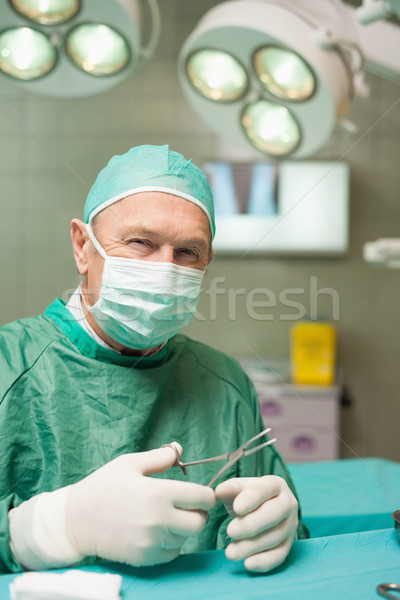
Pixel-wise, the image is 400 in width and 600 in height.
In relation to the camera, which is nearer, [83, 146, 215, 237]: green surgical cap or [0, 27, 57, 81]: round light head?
[83, 146, 215, 237]: green surgical cap

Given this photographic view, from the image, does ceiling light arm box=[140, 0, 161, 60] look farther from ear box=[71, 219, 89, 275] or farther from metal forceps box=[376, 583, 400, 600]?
metal forceps box=[376, 583, 400, 600]

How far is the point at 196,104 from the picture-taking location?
1478 millimetres

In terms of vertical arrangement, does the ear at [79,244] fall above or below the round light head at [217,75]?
below

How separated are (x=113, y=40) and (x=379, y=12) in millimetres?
621

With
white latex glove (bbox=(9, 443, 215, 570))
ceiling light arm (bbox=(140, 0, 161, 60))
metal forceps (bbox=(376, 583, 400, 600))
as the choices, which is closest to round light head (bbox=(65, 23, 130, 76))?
ceiling light arm (bbox=(140, 0, 161, 60))

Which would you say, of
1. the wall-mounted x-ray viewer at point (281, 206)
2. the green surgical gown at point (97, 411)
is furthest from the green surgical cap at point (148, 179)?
the wall-mounted x-ray viewer at point (281, 206)

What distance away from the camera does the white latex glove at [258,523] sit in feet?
2.61

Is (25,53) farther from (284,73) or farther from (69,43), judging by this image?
(284,73)

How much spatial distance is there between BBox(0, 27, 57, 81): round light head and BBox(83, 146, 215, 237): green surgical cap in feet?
1.43

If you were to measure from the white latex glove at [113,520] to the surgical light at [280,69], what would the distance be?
37.0 inches

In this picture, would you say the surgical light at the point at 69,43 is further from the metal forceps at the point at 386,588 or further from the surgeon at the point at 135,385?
the metal forceps at the point at 386,588

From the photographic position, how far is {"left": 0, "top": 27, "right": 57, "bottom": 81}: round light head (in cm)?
127

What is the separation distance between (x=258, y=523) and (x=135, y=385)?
1.22ft

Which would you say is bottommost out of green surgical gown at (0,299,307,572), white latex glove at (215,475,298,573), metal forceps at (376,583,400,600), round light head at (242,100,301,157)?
metal forceps at (376,583,400,600)
